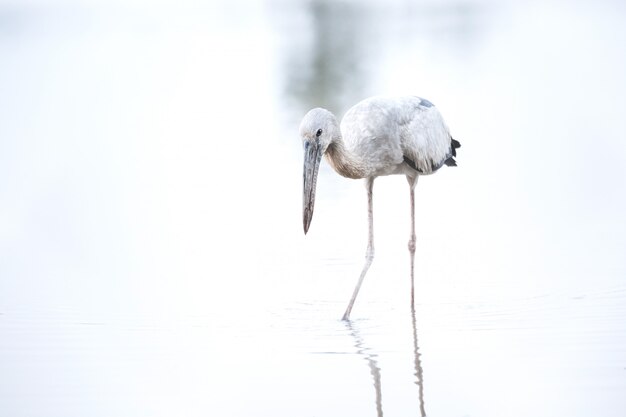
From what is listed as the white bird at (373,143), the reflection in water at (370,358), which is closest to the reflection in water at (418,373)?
the reflection in water at (370,358)

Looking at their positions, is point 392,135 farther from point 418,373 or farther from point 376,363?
point 418,373

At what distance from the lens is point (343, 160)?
25.5ft

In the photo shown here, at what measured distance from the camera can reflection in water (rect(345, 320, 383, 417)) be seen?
5.89m

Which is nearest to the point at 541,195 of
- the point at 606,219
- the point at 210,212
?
the point at 606,219

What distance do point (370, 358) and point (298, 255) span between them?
302cm

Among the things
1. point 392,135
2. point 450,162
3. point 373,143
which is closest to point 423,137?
point 392,135

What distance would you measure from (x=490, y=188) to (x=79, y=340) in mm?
6023

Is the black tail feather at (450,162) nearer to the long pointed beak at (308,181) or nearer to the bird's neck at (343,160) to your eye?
the bird's neck at (343,160)

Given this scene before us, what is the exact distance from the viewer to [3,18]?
44.4 m

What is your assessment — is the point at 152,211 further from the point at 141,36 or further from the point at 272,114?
the point at 141,36

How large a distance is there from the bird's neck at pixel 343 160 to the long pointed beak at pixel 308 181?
27 centimetres

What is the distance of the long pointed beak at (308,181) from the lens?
729 cm

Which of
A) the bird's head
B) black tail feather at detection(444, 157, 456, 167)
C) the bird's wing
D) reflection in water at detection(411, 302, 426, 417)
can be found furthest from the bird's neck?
black tail feather at detection(444, 157, 456, 167)

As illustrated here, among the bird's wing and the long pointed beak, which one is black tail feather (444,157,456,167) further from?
the long pointed beak
